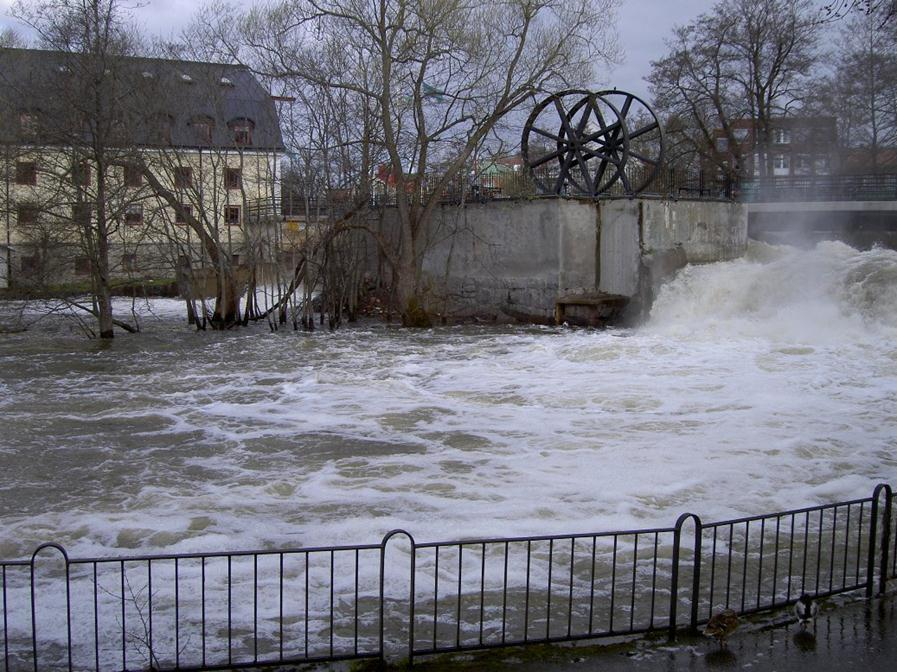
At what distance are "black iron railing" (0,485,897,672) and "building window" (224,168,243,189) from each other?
1993 cm

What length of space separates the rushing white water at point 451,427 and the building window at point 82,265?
179 cm

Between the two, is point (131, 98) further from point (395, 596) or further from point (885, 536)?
point (885, 536)

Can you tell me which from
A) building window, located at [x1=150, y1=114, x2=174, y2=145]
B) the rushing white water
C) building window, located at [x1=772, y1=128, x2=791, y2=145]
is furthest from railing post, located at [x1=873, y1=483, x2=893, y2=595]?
building window, located at [x1=772, y1=128, x2=791, y2=145]

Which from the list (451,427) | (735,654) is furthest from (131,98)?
(735,654)

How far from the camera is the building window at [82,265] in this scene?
23.6 meters

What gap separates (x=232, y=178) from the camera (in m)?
28.6

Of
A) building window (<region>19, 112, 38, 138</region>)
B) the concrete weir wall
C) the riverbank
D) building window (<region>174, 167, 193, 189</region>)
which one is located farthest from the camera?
the concrete weir wall

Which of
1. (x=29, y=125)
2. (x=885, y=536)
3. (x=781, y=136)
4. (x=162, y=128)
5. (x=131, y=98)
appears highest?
(x=781, y=136)

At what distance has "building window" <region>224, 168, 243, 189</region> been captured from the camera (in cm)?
2703

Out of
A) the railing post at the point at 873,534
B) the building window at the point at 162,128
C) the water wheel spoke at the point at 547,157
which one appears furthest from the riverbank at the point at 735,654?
the water wheel spoke at the point at 547,157

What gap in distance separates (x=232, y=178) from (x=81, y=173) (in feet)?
19.4

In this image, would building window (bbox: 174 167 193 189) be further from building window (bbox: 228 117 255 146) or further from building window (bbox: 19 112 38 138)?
building window (bbox: 19 112 38 138)

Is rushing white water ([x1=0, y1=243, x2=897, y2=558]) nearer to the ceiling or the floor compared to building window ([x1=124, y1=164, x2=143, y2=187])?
nearer to the floor

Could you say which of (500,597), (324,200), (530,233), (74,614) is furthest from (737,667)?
(324,200)
